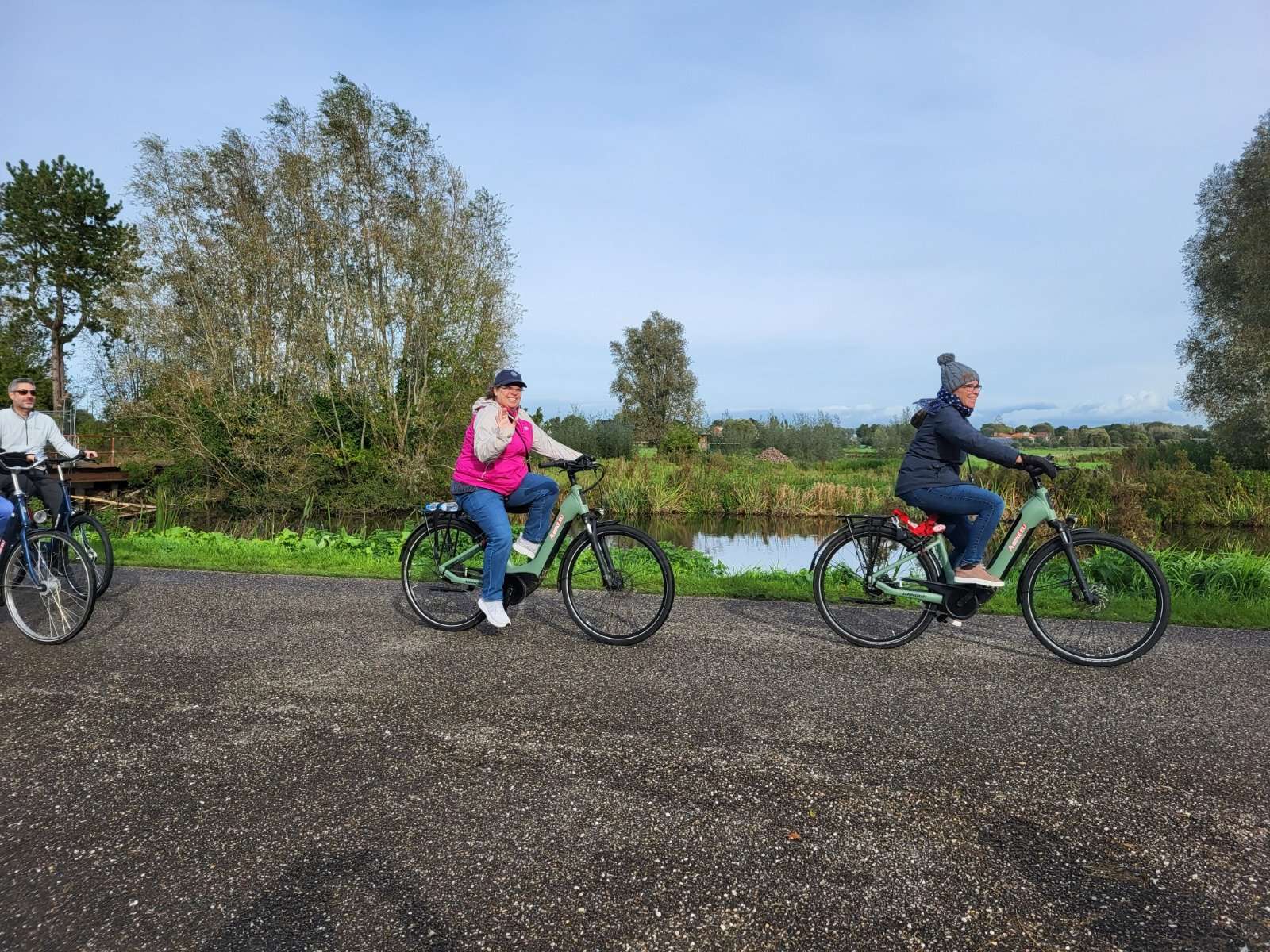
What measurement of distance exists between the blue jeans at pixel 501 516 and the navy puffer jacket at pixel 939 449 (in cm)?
250

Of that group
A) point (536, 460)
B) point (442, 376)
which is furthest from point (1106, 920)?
point (442, 376)

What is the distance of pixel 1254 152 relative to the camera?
27281mm

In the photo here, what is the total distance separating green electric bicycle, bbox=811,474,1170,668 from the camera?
4.77 meters

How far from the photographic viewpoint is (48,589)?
5.19 meters

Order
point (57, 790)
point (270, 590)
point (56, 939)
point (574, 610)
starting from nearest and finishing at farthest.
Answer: point (56, 939) → point (57, 790) → point (574, 610) → point (270, 590)

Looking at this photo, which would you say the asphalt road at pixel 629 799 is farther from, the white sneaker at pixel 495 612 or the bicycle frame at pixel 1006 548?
the bicycle frame at pixel 1006 548

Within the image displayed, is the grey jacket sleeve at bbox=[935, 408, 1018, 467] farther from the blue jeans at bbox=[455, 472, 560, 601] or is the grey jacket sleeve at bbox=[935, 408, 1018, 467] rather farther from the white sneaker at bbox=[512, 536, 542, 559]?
the white sneaker at bbox=[512, 536, 542, 559]

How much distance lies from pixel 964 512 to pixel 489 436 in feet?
10.6

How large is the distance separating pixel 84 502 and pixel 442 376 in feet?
36.1

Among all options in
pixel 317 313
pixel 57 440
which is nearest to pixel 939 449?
pixel 57 440

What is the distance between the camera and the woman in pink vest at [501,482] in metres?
5.18

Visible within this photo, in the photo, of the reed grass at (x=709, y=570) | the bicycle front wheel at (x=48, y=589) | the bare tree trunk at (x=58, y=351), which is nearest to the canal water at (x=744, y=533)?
the reed grass at (x=709, y=570)

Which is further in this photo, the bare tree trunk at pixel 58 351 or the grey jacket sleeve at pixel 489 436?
the bare tree trunk at pixel 58 351

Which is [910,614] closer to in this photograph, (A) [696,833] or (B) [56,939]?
(A) [696,833]
